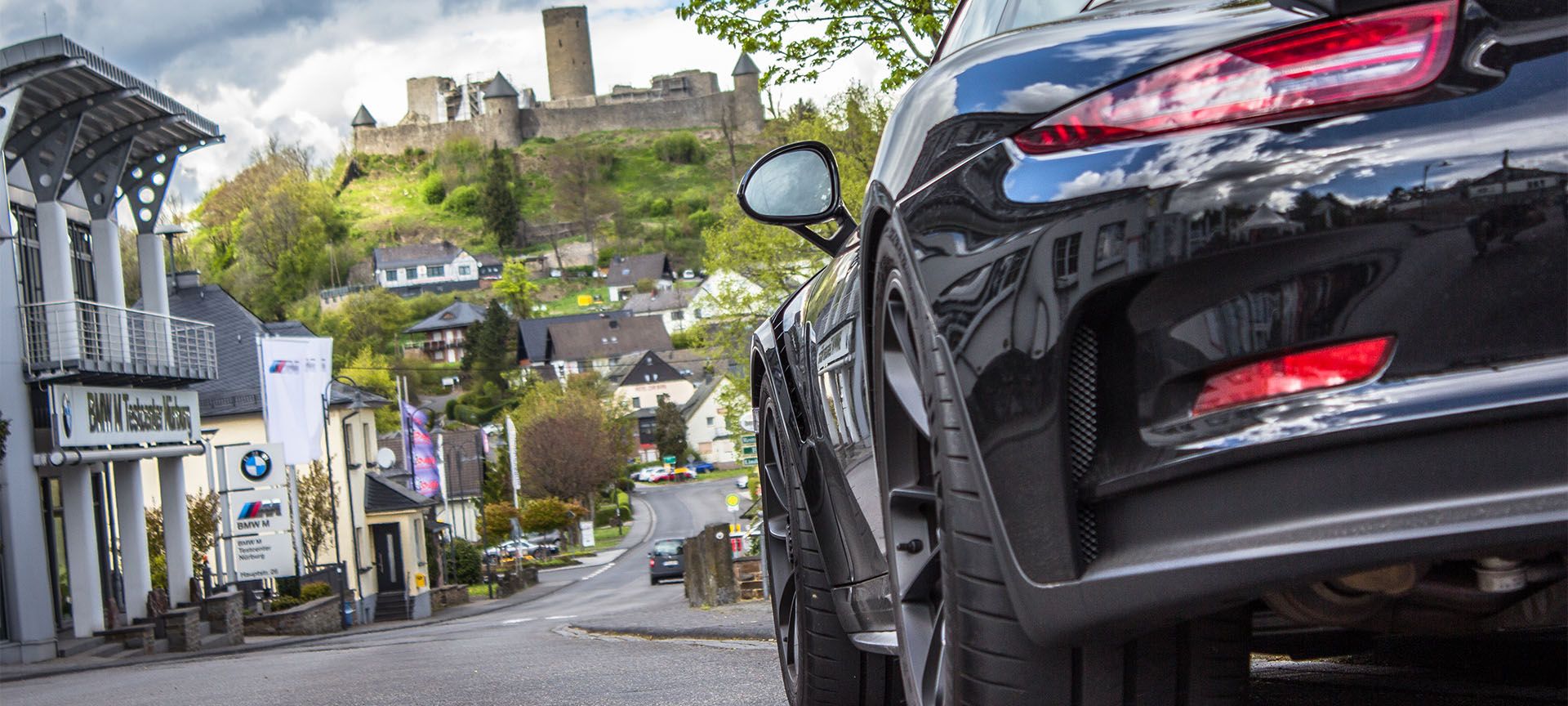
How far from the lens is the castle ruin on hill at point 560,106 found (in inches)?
6875

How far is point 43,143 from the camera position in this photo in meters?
23.7

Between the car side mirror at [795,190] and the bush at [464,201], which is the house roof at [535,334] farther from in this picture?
the car side mirror at [795,190]

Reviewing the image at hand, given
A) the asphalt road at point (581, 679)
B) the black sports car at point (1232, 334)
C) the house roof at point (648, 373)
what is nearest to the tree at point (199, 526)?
the asphalt road at point (581, 679)

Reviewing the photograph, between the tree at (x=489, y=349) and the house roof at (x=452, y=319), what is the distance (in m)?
9.21

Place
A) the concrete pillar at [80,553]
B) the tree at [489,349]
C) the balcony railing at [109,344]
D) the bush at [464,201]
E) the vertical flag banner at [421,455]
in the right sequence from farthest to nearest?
the bush at [464,201]
the tree at [489,349]
the vertical flag banner at [421,455]
the concrete pillar at [80,553]
the balcony railing at [109,344]

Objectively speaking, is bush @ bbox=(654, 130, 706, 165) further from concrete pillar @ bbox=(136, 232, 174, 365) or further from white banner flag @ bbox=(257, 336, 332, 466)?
concrete pillar @ bbox=(136, 232, 174, 365)

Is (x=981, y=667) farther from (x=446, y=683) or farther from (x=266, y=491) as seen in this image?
(x=266, y=491)

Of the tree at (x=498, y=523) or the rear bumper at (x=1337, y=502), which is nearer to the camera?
the rear bumper at (x=1337, y=502)

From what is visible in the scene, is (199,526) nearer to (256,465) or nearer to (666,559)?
(256,465)

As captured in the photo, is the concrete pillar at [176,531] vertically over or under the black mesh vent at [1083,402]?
under

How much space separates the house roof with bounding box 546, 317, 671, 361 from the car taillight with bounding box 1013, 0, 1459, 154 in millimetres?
130751

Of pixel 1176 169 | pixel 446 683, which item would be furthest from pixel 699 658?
pixel 1176 169

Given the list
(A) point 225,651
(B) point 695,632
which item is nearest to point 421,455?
(A) point 225,651

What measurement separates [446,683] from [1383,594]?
649 centimetres
